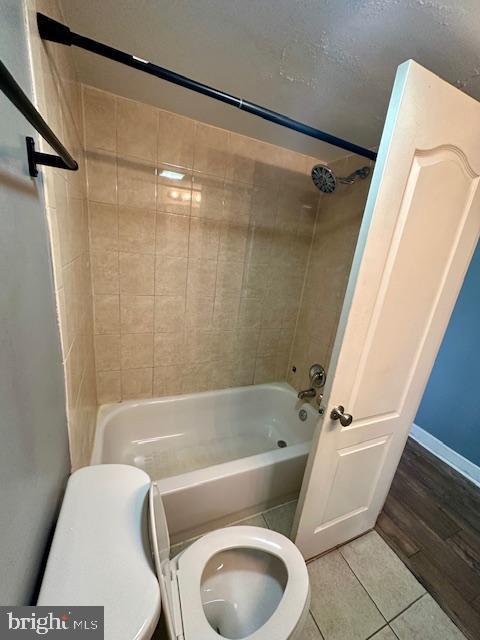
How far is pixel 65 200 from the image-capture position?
84 centimetres

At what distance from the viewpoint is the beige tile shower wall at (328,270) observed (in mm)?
1596

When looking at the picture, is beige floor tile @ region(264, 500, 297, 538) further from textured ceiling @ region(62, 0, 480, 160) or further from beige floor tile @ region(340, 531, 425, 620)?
textured ceiling @ region(62, 0, 480, 160)

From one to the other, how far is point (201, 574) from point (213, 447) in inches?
40.4

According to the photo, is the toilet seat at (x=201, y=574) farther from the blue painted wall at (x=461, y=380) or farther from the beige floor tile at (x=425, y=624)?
the blue painted wall at (x=461, y=380)

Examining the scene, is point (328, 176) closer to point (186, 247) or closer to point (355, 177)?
point (355, 177)

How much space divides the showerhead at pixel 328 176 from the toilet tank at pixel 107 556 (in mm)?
1621

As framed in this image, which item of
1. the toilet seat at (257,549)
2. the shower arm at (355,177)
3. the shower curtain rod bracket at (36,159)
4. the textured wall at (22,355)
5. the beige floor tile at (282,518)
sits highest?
the shower arm at (355,177)

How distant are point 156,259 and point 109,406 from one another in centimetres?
104

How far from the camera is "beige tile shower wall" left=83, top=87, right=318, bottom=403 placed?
1.36 m

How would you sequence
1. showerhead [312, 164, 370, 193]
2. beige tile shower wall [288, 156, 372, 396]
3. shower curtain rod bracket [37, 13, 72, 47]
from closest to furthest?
shower curtain rod bracket [37, 13, 72, 47] < showerhead [312, 164, 370, 193] < beige tile shower wall [288, 156, 372, 396]

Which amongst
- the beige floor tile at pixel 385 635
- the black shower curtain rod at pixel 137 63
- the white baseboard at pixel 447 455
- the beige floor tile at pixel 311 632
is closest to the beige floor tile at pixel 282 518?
the beige floor tile at pixel 311 632

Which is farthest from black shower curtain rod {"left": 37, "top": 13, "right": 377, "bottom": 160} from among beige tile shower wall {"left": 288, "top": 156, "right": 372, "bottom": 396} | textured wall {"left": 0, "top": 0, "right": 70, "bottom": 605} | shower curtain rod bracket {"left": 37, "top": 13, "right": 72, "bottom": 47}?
beige tile shower wall {"left": 288, "top": 156, "right": 372, "bottom": 396}

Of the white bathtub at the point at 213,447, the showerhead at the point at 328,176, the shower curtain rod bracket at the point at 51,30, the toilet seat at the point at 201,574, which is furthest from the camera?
the showerhead at the point at 328,176

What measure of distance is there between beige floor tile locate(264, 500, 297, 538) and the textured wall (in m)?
1.24
